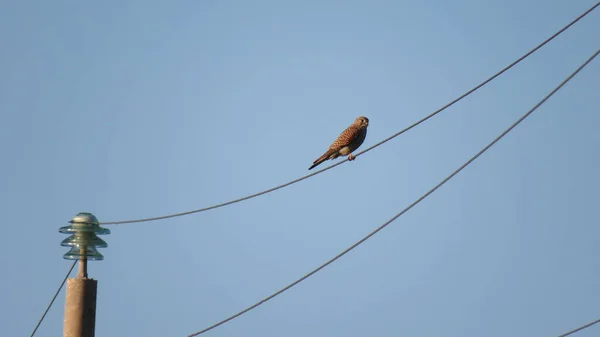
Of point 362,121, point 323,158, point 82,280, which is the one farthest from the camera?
point 362,121

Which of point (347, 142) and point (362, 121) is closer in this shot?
point (347, 142)

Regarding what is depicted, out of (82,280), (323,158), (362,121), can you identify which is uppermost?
(362,121)

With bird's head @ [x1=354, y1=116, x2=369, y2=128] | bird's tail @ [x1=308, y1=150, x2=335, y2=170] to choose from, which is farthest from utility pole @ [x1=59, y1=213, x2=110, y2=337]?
bird's head @ [x1=354, y1=116, x2=369, y2=128]

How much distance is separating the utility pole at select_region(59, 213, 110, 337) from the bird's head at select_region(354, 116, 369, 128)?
11950mm

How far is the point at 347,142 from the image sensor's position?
851 inches

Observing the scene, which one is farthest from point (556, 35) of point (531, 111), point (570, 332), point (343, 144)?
point (343, 144)

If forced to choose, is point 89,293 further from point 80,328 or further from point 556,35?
point 556,35

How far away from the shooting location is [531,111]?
11188mm

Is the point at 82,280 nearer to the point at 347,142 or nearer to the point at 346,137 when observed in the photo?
the point at 347,142

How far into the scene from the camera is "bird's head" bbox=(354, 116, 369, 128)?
885 inches

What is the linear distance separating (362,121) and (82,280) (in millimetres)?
12976


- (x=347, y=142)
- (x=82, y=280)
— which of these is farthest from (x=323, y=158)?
(x=82, y=280)

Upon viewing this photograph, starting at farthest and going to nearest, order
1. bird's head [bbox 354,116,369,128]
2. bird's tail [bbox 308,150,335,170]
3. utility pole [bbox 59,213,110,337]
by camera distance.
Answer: bird's head [bbox 354,116,369,128] < bird's tail [bbox 308,150,335,170] < utility pole [bbox 59,213,110,337]

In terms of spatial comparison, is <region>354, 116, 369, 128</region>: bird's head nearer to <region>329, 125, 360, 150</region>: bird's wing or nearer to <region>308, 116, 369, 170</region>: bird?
<region>308, 116, 369, 170</region>: bird
